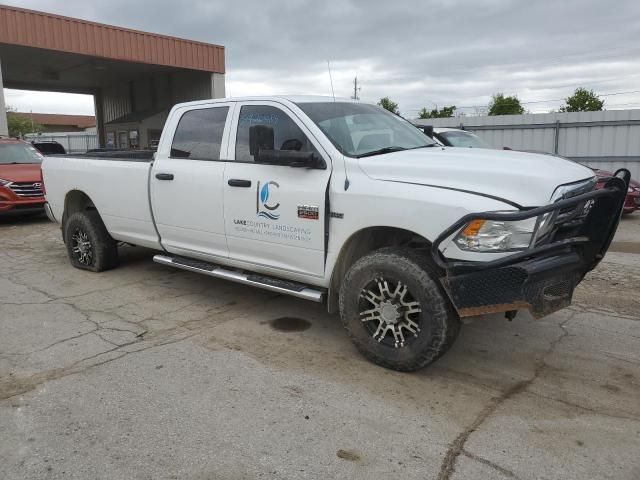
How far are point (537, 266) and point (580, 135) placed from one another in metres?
13.5

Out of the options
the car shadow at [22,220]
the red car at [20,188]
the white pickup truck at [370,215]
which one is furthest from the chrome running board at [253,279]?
the car shadow at [22,220]

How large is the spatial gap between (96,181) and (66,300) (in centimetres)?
145

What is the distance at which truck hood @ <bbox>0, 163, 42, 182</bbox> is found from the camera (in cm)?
1082

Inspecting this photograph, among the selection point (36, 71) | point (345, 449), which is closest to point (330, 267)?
point (345, 449)

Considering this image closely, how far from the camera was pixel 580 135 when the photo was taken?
1505 cm

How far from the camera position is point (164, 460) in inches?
113

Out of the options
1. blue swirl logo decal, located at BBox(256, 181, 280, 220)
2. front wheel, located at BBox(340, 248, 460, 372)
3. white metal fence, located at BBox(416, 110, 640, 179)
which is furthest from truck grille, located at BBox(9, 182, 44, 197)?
white metal fence, located at BBox(416, 110, 640, 179)

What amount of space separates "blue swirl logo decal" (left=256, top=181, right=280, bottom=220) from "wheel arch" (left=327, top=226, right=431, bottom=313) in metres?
0.67

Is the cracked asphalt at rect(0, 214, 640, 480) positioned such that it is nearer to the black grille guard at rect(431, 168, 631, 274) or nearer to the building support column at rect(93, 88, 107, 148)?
the black grille guard at rect(431, 168, 631, 274)

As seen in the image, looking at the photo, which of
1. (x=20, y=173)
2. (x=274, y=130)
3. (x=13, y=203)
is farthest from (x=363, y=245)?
(x=20, y=173)

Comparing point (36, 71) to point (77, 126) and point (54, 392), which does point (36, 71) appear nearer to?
point (54, 392)

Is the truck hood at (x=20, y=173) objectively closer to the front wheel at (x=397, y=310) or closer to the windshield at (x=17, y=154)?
the windshield at (x=17, y=154)

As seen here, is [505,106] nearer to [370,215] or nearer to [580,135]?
[580,135]

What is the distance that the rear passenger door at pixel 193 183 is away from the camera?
4.98m
